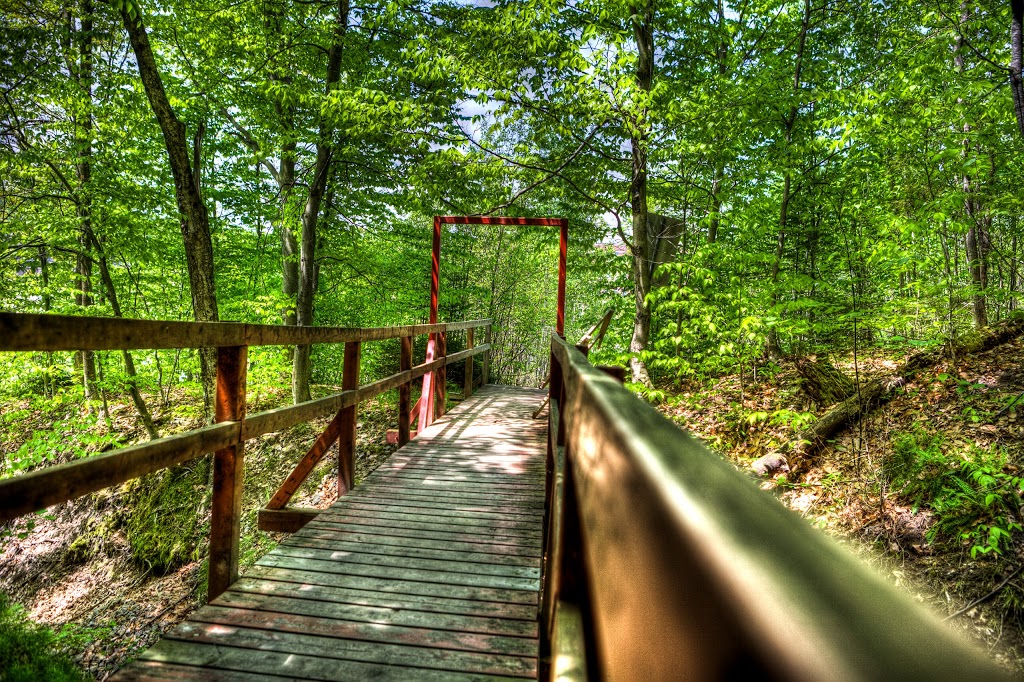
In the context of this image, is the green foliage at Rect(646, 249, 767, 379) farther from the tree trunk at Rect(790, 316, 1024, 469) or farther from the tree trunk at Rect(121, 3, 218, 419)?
the tree trunk at Rect(121, 3, 218, 419)

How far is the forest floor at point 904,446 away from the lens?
3336mm

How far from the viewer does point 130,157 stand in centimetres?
859

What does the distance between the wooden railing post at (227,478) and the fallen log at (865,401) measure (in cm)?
482

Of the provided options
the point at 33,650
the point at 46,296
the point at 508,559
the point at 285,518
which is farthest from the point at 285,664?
the point at 46,296

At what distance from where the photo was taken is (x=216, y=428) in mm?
2354

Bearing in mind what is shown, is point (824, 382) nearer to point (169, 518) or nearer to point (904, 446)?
point (904, 446)

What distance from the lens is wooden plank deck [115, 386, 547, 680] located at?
201 cm

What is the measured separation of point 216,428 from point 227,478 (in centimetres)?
31

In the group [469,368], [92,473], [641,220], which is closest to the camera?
[92,473]

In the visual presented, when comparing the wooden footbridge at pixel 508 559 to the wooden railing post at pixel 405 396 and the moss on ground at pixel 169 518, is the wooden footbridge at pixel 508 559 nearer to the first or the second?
the wooden railing post at pixel 405 396

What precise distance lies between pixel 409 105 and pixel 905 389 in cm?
717

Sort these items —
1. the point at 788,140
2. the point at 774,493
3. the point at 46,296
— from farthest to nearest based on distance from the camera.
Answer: the point at 46,296
the point at 788,140
the point at 774,493

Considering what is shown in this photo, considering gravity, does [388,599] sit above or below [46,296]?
below

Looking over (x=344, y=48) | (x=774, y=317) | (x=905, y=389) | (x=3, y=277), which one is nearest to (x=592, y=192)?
(x=774, y=317)
